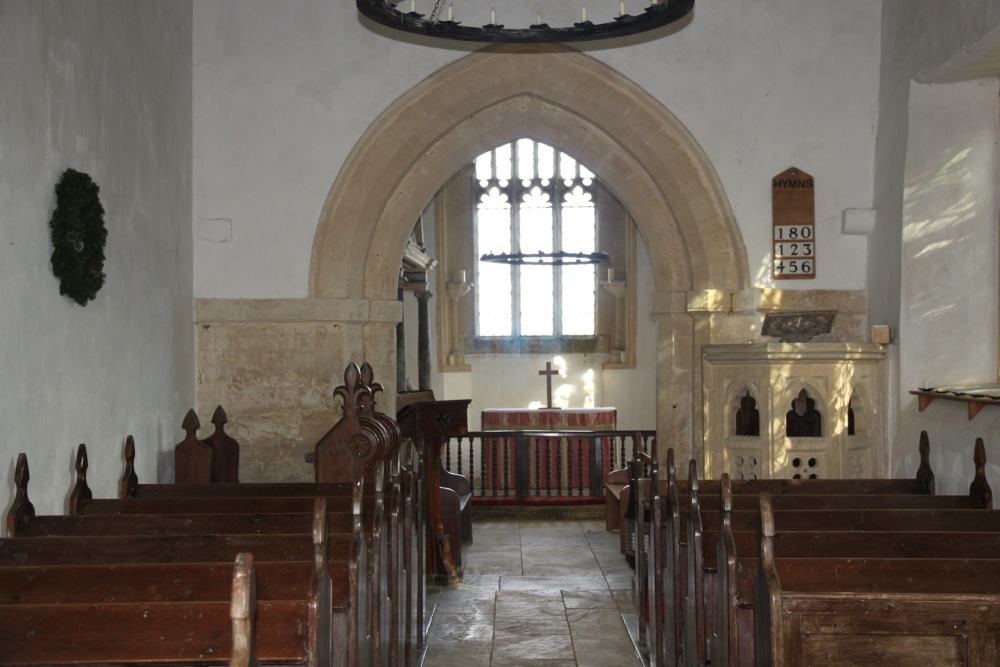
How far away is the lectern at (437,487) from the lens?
6.21 meters

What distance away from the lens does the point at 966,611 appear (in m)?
2.59

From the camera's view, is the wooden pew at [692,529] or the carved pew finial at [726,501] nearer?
the carved pew finial at [726,501]

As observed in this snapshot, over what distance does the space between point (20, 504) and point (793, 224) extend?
4.55 meters

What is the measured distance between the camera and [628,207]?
6680mm

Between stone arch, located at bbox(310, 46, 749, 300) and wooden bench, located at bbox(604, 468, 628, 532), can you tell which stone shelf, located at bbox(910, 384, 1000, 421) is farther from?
wooden bench, located at bbox(604, 468, 628, 532)

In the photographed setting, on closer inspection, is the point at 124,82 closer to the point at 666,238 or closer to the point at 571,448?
the point at 666,238

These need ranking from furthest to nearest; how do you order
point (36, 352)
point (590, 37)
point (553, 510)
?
point (553, 510), point (590, 37), point (36, 352)

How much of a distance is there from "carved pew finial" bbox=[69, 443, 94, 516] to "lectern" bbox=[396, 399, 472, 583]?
2.21m

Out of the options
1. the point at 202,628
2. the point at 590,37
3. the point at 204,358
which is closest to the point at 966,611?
the point at 202,628

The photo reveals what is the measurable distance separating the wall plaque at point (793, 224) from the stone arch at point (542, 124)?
0.24m

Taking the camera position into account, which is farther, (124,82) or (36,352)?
(124,82)

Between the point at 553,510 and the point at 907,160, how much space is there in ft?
14.0

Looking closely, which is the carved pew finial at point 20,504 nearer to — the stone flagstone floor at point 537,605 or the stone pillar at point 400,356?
the stone flagstone floor at point 537,605

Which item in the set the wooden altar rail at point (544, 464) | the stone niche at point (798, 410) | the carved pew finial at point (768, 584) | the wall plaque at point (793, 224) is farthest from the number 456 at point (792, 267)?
the carved pew finial at point (768, 584)
